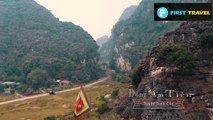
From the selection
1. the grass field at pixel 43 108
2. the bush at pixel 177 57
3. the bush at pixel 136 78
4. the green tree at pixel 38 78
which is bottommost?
the grass field at pixel 43 108

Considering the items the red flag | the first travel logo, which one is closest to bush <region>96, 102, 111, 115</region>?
the first travel logo

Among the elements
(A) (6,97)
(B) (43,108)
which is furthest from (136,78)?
(A) (6,97)

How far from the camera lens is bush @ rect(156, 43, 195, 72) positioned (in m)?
53.5

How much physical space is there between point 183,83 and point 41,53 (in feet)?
376

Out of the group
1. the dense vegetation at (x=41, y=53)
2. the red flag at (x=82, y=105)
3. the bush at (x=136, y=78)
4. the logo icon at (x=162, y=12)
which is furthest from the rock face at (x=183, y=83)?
the dense vegetation at (x=41, y=53)

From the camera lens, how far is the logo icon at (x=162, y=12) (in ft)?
121

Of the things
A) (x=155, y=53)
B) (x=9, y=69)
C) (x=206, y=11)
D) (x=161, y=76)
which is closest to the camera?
(x=206, y=11)

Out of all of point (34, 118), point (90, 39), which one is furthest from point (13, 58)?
point (34, 118)

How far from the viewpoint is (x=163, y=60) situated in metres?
57.9

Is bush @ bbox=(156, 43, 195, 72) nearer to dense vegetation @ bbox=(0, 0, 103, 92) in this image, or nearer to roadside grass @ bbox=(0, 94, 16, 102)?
roadside grass @ bbox=(0, 94, 16, 102)

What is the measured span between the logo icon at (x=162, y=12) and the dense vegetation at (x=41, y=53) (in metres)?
93.3

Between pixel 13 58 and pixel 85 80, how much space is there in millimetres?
41382

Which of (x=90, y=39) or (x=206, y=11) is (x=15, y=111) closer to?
(x=206, y=11)

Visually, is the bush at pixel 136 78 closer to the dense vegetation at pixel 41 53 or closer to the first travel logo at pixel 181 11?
the first travel logo at pixel 181 11
